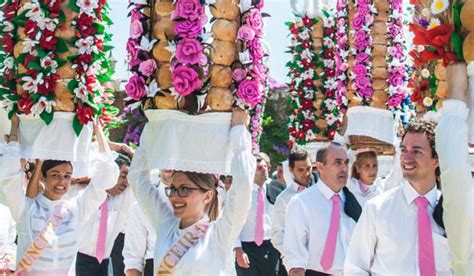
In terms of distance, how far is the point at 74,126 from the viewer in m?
5.61

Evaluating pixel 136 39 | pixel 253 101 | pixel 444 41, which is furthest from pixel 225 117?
pixel 444 41

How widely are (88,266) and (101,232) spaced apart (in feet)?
1.34

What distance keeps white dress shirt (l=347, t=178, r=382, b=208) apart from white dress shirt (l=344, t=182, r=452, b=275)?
287cm

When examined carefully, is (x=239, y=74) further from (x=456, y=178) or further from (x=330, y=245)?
(x=330, y=245)

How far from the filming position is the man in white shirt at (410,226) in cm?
439

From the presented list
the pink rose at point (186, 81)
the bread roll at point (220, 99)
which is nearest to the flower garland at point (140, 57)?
the pink rose at point (186, 81)

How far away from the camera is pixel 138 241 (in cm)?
667

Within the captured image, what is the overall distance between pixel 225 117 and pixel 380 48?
441 centimetres

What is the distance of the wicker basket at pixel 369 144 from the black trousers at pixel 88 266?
9.89 ft

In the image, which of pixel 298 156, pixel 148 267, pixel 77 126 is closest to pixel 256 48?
pixel 77 126

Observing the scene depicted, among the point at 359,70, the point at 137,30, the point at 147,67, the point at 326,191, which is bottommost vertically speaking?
the point at 326,191

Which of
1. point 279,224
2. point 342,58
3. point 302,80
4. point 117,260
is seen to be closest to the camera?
point 279,224

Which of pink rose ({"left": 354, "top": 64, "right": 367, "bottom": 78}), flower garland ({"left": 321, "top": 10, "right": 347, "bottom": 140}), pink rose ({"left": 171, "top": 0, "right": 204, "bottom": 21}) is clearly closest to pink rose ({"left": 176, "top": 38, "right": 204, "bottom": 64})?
pink rose ({"left": 171, "top": 0, "right": 204, "bottom": 21})

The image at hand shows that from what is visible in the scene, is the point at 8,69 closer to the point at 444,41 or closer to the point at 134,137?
the point at 444,41
